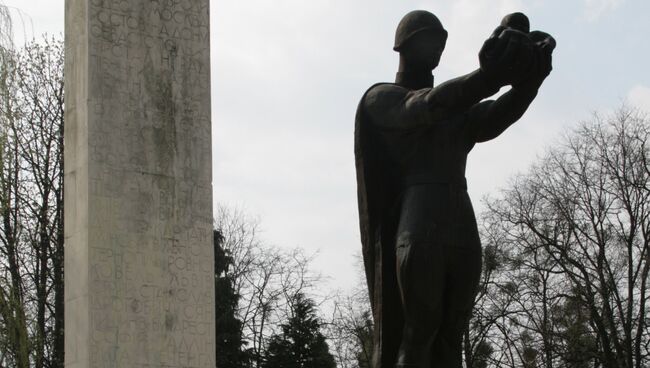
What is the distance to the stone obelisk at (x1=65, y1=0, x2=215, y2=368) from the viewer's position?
18.6m

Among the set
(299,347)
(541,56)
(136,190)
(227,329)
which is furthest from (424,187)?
(227,329)

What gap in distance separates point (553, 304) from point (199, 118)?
10.8 metres

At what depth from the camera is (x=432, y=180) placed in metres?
5.12

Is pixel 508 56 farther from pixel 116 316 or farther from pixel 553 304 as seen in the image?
pixel 553 304

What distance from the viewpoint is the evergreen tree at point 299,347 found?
104ft

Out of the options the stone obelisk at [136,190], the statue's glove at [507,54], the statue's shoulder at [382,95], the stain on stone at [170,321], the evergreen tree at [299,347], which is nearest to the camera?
the statue's glove at [507,54]

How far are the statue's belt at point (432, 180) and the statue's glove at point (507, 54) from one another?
0.53 m

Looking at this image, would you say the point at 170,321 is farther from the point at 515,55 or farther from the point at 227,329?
the point at 515,55

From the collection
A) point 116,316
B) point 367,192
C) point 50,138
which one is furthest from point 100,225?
point 367,192

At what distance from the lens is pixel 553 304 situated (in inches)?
1077

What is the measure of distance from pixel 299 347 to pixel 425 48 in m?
27.1

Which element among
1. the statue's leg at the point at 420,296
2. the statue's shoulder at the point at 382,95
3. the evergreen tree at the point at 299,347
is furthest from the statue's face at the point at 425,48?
the evergreen tree at the point at 299,347

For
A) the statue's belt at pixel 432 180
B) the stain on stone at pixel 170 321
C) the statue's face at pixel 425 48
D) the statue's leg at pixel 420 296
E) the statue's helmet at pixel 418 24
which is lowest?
the statue's leg at pixel 420 296

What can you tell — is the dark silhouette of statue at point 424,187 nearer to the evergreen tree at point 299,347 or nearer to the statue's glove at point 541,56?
the statue's glove at point 541,56
